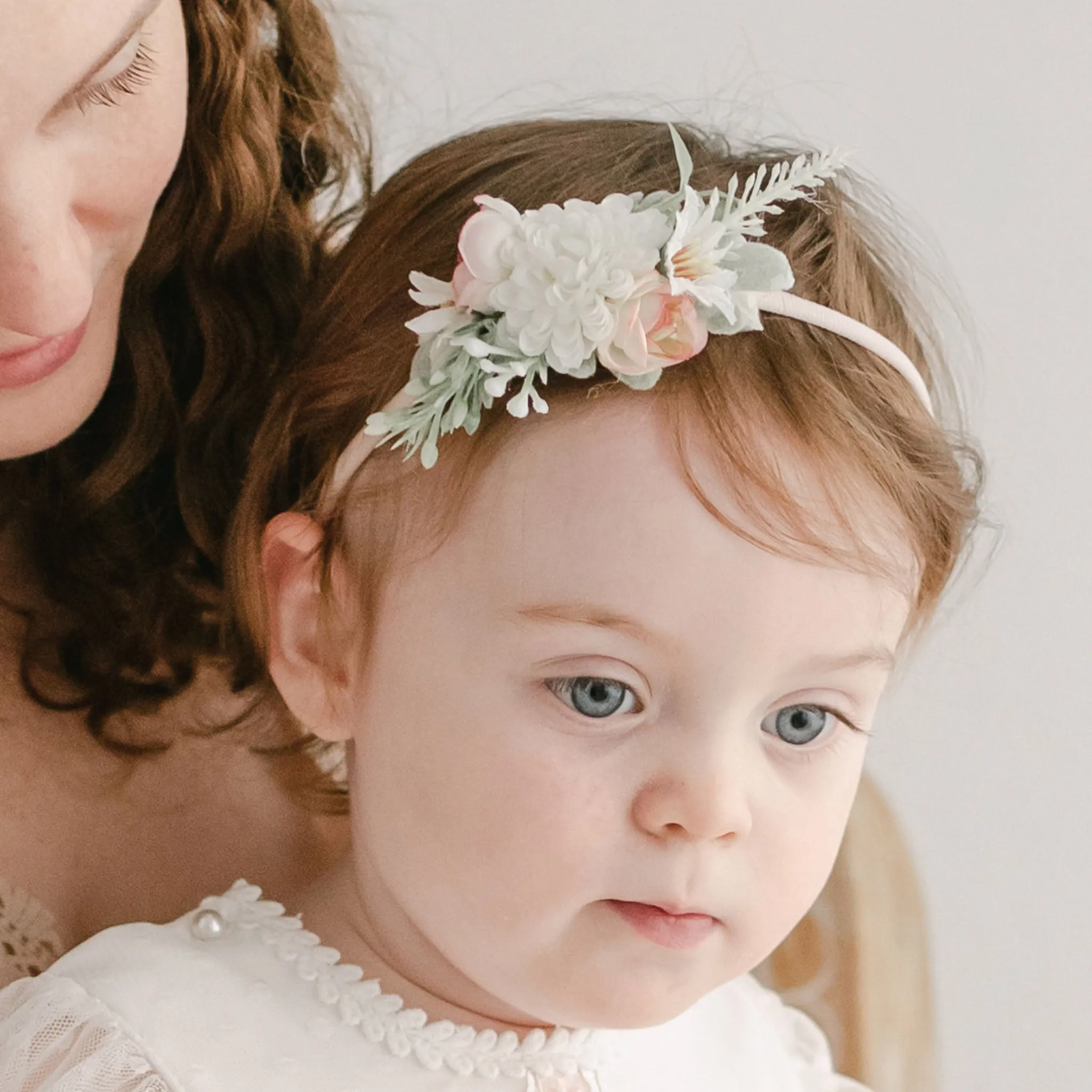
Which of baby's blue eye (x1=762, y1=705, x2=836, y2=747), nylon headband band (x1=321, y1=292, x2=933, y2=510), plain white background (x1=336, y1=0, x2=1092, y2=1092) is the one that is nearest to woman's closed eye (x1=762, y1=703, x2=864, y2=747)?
baby's blue eye (x1=762, y1=705, x2=836, y2=747)

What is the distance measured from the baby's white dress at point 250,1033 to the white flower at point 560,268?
476 mm

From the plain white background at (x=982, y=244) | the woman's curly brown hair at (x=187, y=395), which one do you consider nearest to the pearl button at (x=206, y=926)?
the woman's curly brown hair at (x=187, y=395)

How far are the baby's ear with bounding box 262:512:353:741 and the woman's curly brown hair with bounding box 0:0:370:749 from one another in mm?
230

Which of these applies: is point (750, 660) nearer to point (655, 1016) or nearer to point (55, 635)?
point (655, 1016)

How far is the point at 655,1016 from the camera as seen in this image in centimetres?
105

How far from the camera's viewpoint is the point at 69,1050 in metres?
1.06

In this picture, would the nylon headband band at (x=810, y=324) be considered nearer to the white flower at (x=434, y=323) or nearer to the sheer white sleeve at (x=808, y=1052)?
the white flower at (x=434, y=323)

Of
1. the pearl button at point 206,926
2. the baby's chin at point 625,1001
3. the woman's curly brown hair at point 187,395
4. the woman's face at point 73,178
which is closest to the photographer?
the woman's face at point 73,178

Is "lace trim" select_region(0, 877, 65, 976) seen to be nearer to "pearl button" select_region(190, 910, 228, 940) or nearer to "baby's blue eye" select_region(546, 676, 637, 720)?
"pearl button" select_region(190, 910, 228, 940)

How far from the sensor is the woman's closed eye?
1057 millimetres

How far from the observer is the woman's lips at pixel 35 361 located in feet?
3.54

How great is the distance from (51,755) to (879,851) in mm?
754

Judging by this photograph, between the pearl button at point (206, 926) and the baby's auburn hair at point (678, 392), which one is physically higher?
the baby's auburn hair at point (678, 392)

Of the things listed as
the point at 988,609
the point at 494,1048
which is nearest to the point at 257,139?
the point at 494,1048
